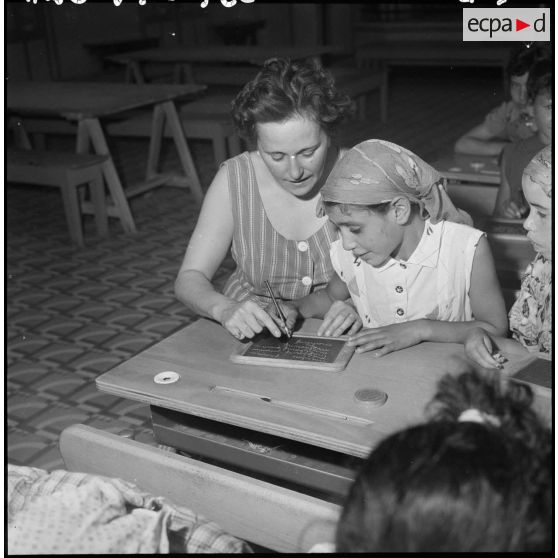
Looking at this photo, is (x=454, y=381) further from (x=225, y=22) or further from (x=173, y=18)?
(x=225, y=22)

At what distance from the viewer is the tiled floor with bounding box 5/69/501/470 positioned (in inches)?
119

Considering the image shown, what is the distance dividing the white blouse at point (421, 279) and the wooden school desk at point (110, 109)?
3392 millimetres

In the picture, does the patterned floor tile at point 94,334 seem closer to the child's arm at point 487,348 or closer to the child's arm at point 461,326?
the child's arm at point 461,326

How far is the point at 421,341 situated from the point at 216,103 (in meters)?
A: 5.13

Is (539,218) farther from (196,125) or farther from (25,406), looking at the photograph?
(196,125)

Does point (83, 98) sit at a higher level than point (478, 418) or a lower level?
higher

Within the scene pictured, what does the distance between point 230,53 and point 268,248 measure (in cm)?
527

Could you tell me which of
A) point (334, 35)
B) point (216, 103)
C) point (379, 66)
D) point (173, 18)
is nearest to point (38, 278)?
point (216, 103)

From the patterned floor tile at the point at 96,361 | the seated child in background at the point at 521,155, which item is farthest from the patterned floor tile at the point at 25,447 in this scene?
the seated child in background at the point at 521,155

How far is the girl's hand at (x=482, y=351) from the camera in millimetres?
1710

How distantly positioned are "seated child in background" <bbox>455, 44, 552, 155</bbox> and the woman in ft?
5.29

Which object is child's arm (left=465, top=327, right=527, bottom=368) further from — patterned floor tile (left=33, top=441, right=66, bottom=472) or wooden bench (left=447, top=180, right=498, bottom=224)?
wooden bench (left=447, top=180, right=498, bottom=224)

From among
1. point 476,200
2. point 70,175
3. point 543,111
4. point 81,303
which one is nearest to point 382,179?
point 543,111

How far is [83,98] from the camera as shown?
17.9 feet
